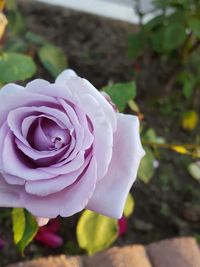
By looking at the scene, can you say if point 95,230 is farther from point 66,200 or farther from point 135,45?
point 135,45

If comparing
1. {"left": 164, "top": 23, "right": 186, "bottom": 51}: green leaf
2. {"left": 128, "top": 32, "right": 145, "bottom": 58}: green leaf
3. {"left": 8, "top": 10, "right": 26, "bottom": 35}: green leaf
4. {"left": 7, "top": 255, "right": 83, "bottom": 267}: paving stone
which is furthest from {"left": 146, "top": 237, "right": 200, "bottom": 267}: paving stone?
{"left": 8, "top": 10, "right": 26, "bottom": 35}: green leaf

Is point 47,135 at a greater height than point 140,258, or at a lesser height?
greater

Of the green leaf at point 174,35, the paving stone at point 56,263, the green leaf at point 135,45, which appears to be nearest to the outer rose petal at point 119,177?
the paving stone at point 56,263

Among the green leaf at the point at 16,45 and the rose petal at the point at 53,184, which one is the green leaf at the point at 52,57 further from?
the rose petal at the point at 53,184

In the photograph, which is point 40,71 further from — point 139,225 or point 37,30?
point 139,225

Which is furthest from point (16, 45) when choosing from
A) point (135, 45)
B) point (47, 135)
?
point (47, 135)

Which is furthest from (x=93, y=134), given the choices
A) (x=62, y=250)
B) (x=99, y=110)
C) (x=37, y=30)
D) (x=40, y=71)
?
(x=37, y=30)
